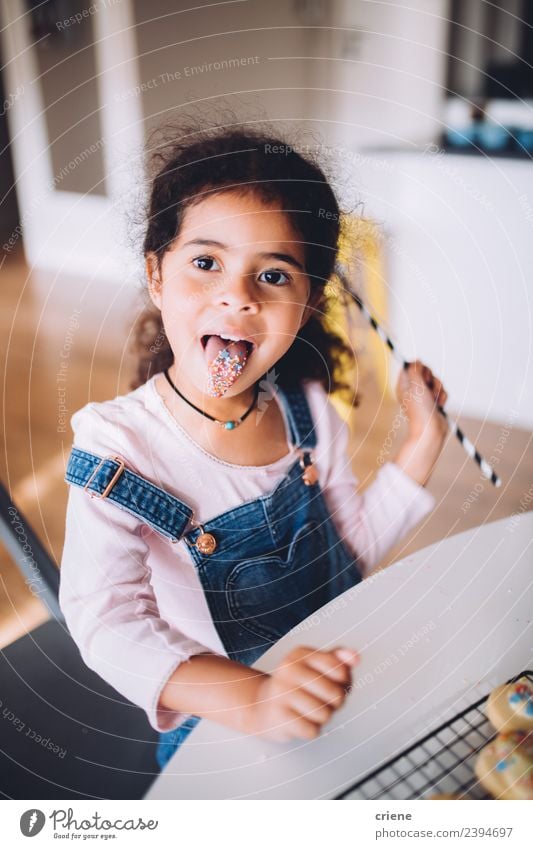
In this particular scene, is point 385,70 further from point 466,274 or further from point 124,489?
point 124,489

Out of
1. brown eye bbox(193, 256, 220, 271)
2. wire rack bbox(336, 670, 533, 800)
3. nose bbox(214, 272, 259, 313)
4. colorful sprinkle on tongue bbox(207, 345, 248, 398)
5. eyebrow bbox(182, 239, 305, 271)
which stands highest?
eyebrow bbox(182, 239, 305, 271)

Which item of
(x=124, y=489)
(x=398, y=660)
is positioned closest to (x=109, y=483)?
(x=124, y=489)

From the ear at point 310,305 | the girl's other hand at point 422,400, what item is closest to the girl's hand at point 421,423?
the girl's other hand at point 422,400

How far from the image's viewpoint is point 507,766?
19.5 inches

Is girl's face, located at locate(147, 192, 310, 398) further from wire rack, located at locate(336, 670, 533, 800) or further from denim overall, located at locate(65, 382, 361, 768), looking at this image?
wire rack, located at locate(336, 670, 533, 800)

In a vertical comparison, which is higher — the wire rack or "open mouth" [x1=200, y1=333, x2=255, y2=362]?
"open mouth" [x1=200, y1=333, x2=255, y2=362]

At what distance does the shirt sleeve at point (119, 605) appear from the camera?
1.55 ft

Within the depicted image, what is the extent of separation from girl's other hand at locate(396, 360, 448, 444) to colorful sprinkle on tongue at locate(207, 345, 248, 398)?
0.48 feet

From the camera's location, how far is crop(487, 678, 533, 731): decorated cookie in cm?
51

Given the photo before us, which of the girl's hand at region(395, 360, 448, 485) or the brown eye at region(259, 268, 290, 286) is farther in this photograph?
the girl's hand at region(395, 360, 448, 485)

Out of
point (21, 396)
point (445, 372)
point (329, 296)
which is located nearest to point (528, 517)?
point (445, 372)

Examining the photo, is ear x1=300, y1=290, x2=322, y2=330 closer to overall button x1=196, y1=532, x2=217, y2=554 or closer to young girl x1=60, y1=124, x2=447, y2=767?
young girl x1=60, y1=124, x2=447, y2=767

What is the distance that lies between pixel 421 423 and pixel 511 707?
207mm

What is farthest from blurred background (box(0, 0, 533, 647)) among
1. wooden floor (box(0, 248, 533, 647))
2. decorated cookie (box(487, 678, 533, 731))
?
decorated cookie (box(487, 678, 533, 731))
